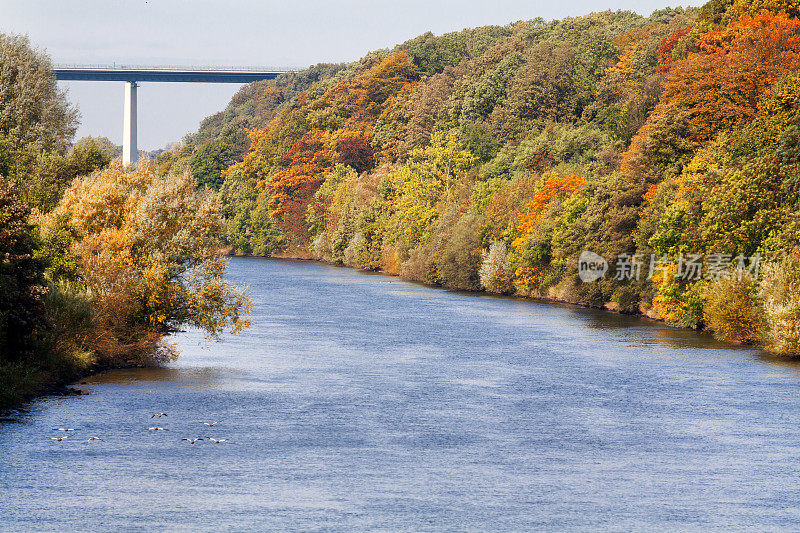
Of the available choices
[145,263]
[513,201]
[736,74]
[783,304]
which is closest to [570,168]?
[513,201]

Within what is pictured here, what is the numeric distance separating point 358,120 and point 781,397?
394 ft

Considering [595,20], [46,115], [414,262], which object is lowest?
[414,262]

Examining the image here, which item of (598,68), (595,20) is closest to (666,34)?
(598,68)

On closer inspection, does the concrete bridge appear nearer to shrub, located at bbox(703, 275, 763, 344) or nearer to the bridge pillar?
the bridge pillar

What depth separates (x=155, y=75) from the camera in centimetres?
17212

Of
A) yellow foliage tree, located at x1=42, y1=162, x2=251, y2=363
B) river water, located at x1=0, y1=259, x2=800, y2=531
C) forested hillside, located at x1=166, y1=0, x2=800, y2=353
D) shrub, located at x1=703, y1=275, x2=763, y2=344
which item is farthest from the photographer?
forested hillside, located at x1=166, y1=0, x2=800, y2=353

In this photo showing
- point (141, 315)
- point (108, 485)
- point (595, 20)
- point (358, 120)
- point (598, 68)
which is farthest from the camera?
point (358, 120)

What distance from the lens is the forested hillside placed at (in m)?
53.0

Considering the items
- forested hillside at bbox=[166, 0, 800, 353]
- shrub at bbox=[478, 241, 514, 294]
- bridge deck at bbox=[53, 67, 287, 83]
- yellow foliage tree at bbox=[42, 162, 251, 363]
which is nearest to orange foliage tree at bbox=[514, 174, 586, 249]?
forested hillside at bbox=[166, 0, 800, 353]

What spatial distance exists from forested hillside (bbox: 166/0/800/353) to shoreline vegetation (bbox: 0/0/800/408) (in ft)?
0.65

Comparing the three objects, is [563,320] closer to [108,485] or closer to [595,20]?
[108,485]

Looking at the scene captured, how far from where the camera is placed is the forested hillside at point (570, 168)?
5297 centimetres

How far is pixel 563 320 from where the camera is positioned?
61938mm

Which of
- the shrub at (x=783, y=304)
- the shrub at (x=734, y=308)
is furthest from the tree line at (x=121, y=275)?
Answer: the shrub at (x=734, y=308)
